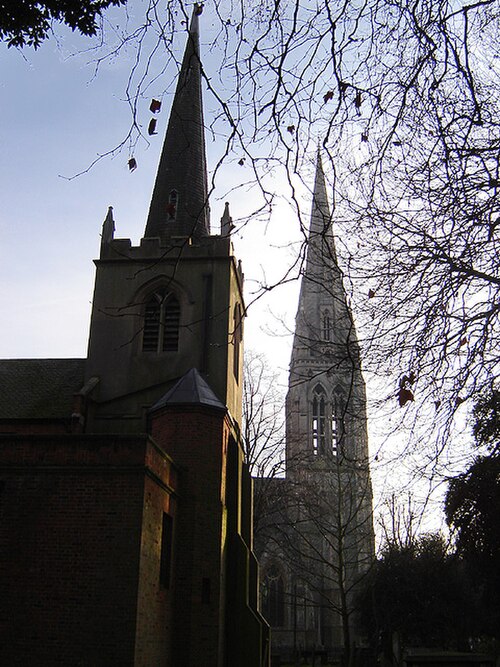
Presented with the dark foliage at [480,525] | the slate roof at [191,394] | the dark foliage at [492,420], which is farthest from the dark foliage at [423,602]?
the dark foliage at [492,420]

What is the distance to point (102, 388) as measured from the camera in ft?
64.4

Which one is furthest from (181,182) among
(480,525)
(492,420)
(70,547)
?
(492,420)

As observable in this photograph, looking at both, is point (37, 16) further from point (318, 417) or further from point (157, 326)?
point (318, 417)

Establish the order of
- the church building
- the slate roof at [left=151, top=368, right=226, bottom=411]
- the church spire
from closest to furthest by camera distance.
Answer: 1. the church building
2. the slate roof at [left=151, top=368, right=226, bottom=411]
3. the church spire

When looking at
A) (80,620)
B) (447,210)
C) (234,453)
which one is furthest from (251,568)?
(447,210)

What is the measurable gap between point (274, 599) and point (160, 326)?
37755 millimetres

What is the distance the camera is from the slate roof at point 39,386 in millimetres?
18766

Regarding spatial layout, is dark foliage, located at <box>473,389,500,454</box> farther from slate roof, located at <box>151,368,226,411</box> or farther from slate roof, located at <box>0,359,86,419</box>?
slate roof, located at <box>0,359,86,419</box>

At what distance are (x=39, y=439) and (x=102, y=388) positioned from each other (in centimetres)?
625

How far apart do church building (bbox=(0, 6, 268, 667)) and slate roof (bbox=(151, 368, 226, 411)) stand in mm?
44

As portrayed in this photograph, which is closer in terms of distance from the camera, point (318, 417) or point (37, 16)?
point (37, 16)

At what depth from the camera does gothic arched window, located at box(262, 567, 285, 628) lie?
51156mm

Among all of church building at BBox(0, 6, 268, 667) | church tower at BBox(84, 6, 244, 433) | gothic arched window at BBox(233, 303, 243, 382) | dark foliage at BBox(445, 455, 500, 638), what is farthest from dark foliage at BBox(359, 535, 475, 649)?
church tower at BBox(84, 6, 244, 433)

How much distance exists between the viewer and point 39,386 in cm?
2041
